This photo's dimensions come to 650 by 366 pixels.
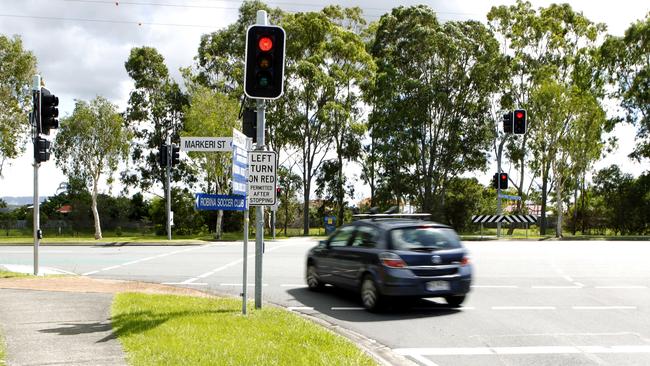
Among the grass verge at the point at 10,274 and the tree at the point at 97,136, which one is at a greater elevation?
the tree at the point at 97,136

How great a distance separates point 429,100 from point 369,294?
37655mm

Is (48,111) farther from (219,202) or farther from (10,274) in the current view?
(219,202)

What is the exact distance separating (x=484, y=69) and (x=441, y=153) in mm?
7479

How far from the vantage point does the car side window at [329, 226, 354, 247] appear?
38.3 feet

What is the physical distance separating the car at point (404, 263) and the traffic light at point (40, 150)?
8599 millimetres

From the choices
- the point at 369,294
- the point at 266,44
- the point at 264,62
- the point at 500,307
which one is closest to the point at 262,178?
the point at 264,62

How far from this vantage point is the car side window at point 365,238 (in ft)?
35.1

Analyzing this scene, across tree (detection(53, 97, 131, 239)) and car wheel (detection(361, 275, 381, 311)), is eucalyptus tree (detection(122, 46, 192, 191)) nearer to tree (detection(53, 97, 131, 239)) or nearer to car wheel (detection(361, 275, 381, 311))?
tree (detection(53, 97, 131, 239))

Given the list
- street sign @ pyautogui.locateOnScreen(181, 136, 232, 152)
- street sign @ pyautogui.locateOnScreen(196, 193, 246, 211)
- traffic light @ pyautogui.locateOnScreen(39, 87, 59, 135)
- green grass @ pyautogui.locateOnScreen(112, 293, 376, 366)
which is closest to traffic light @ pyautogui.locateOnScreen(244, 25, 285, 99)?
street sign @ pyautogui.locateOnScreen(181, 136, 232, 152)

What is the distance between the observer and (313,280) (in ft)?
42.4

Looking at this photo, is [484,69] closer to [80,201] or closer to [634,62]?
[634,62]

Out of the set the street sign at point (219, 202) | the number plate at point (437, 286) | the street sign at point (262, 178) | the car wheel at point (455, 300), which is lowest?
the car wheel at point (455, 300)

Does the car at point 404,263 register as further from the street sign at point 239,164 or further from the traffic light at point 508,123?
the traffic light at point 508,123

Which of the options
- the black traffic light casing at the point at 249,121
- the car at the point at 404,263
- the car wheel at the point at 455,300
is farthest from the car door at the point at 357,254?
the black traffic light casing at the point at 249,121
